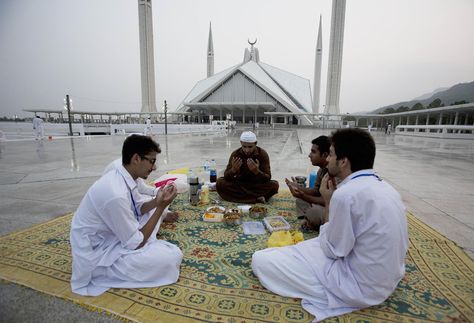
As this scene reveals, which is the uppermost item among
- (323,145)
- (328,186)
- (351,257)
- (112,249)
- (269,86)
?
(269,86)

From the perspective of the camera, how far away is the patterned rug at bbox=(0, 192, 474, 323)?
1.53 metres

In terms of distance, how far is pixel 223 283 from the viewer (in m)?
1.82

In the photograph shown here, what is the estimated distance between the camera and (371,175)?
4.51 feet

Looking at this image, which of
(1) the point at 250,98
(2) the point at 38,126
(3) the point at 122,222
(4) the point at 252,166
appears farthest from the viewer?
(1) the point at 250,98

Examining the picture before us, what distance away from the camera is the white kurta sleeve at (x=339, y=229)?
4.28 ft

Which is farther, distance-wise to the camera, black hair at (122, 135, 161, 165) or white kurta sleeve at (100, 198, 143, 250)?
black hair at (122, 135, 161, 165)

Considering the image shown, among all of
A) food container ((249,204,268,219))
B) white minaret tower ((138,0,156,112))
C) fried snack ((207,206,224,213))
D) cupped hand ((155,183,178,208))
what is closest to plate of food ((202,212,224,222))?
fried snack ((207,206,224,213))

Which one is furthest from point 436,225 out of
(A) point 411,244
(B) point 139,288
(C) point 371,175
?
(B) point 139,288

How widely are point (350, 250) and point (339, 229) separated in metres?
0.16

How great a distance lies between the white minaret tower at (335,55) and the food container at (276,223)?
42.2 metres

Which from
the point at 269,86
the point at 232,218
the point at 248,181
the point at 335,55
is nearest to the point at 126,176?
the point at 232,218

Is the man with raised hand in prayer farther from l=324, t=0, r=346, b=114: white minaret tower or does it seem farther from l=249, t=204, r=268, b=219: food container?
l=324, t=0, r=346, b=114: white minaret tower

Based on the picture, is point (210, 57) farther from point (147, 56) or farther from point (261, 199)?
point (261, 199)

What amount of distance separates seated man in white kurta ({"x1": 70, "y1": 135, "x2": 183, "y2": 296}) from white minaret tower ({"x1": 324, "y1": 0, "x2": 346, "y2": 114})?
4336 centimetres
